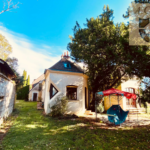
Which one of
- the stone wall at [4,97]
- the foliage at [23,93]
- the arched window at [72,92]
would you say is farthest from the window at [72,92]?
the foliage at [23,93]

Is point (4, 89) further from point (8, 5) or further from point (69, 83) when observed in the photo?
point (69, 83)

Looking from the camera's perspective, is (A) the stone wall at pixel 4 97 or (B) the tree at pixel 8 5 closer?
(B) the tree at pixel 8 5

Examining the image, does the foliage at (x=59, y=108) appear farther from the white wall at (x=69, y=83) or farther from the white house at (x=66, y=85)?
the white wall at (x=69, y=83)

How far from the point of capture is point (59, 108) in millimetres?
8930

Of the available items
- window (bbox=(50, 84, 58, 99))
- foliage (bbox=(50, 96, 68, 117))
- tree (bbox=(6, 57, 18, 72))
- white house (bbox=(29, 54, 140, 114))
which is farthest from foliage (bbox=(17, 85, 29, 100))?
foliage (bbox=(50, 96, 68, 117))

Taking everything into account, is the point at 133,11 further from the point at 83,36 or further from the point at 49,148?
the point at 49,148

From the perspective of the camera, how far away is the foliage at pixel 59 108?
881 cm

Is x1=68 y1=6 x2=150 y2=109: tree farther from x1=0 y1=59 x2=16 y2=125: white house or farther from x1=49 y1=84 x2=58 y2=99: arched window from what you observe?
x1=0 y1=59 x2=16 y2=125: white house

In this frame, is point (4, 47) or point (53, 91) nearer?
point (53, 91)

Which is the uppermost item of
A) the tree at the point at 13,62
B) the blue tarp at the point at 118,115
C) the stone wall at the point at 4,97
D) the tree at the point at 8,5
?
the tree at the point at 13,62

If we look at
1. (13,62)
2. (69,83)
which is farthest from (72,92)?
(13,62)

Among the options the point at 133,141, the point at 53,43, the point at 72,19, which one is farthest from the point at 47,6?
the point at 133,141

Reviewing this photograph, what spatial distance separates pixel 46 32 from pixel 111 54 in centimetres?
676

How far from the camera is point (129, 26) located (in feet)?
21.0
